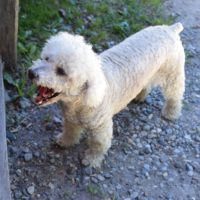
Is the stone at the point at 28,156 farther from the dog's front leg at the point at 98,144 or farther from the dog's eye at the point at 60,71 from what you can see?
the dog's eye at the point at 60,71

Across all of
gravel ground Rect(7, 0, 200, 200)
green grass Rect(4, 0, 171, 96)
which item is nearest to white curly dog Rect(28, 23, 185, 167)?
gravel ground Rect(7, 0, 200, 200)

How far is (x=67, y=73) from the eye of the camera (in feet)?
10.4

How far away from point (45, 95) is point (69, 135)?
0.87m

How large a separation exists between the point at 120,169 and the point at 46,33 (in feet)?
6.77

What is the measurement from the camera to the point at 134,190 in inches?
154

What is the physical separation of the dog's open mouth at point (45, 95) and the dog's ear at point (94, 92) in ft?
0.76

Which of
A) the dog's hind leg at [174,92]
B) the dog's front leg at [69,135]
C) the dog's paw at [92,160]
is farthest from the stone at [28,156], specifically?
the dog's hind leg at [174,92]

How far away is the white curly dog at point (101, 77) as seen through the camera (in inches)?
125

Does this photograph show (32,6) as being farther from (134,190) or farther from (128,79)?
(134,190)

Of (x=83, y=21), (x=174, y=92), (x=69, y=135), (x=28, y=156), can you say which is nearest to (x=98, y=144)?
(x=69, y=135)

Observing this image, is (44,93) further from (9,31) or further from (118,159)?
(9,31)

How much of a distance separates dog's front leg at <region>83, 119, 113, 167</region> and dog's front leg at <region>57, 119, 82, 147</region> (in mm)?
157

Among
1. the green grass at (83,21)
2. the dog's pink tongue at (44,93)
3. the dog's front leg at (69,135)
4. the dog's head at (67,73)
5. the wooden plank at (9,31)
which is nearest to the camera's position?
the dog's head at (67,73)

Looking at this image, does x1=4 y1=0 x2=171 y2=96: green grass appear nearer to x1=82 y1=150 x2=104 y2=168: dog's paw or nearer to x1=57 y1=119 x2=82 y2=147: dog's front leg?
x1=57 y1=119 x2=82 y2=147: dog's front leg
